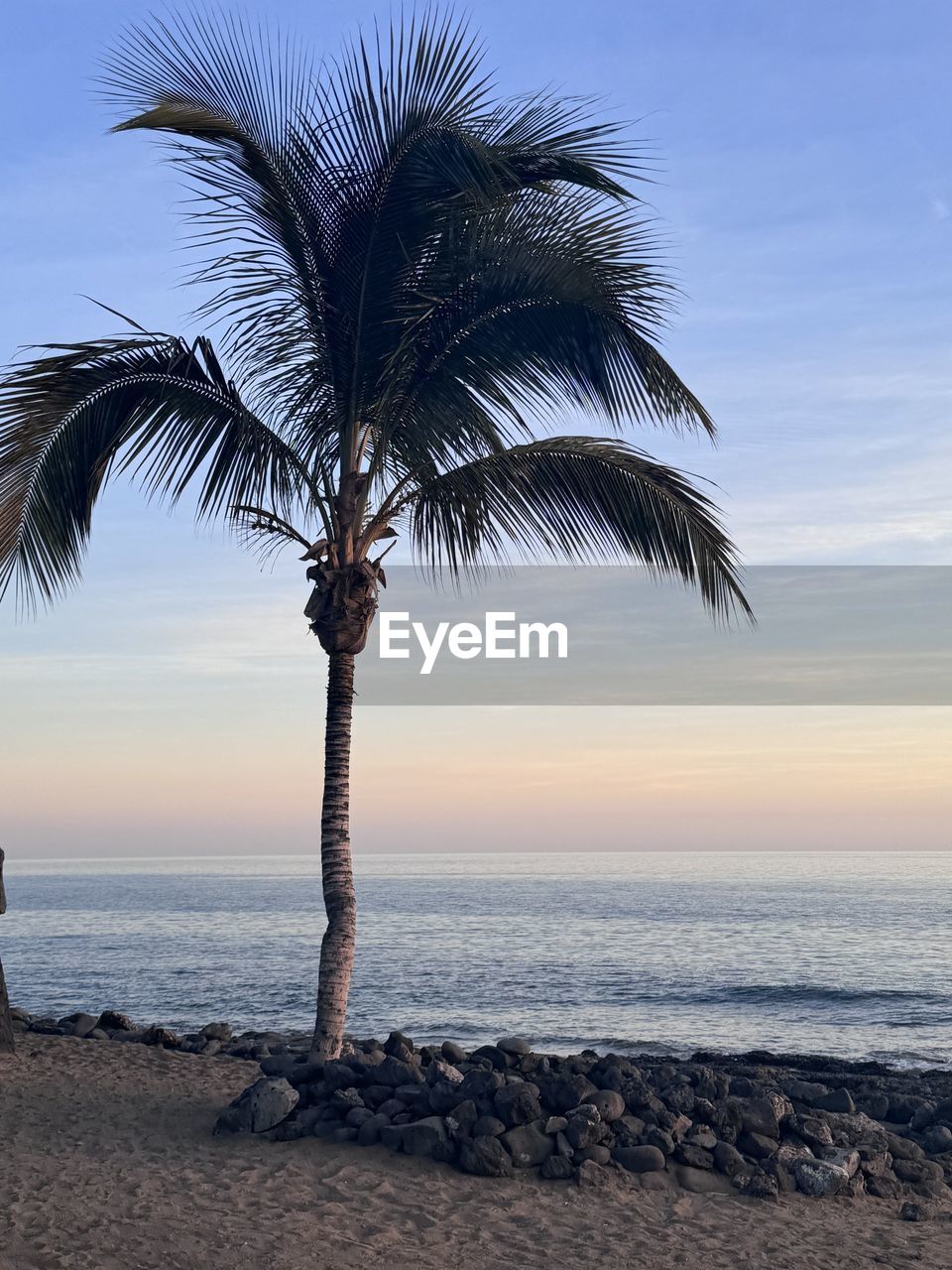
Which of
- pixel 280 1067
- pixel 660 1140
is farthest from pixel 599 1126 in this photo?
pixel 280 1067

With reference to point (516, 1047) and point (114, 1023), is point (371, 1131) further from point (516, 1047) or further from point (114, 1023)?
point (114, 1023)

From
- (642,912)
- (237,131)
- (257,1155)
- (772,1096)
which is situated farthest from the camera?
(642,912)

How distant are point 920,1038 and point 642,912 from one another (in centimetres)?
3703

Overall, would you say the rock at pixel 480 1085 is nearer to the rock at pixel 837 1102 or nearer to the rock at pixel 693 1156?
the rock at pixel 693 1156

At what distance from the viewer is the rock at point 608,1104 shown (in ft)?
27.6

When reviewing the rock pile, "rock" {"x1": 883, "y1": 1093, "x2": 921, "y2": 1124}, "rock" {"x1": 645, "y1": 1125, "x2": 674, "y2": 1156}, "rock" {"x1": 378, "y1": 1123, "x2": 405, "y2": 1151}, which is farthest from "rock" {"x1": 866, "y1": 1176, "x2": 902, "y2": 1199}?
"rock" {"x1": 378, "y1": 1123, "x2": 405, "y2": 1151}

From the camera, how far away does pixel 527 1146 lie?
8086 millimetres

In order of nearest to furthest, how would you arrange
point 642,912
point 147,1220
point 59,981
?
point 147,1220, point 59,981, point 642,912

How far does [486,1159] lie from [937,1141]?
4302 mm

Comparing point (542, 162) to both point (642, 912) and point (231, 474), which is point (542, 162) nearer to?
point (231, 474)

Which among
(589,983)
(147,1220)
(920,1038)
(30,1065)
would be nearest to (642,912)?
(589,983)

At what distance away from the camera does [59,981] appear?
3278 centimetres

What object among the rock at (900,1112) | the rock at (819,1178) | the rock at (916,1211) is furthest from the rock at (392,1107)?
the rock at (900,1112)

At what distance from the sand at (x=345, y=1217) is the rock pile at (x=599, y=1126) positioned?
0.17 m
